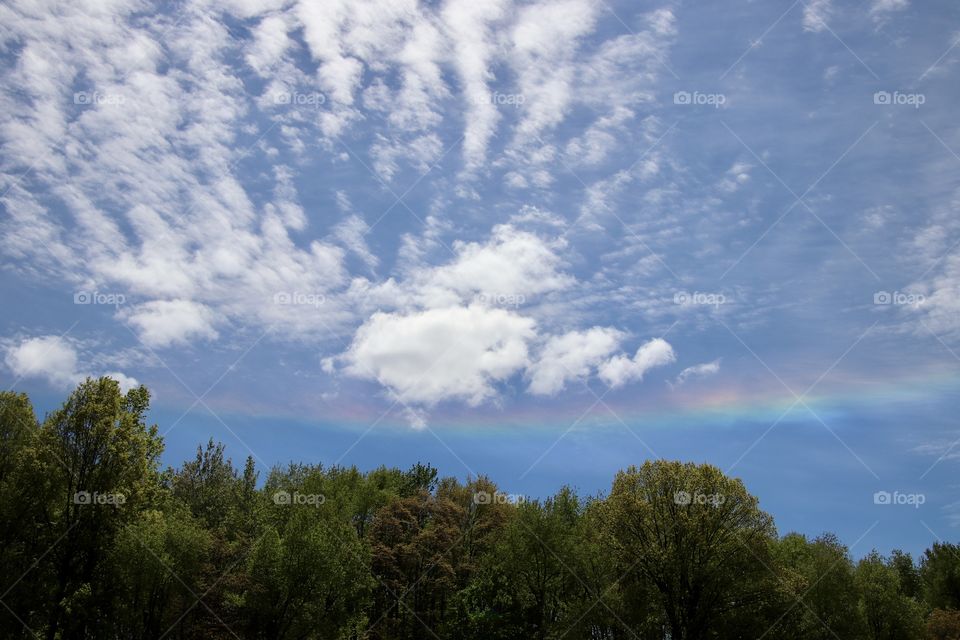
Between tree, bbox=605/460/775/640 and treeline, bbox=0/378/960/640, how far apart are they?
13 cm

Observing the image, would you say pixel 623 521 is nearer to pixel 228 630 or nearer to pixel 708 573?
pixel 708 573

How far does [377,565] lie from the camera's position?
6262 centimetres

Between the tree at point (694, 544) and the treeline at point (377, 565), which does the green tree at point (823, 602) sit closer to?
the treeline at point (377, 565)

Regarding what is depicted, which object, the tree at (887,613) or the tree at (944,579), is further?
the tree at (944,579)

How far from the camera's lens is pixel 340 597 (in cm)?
4884

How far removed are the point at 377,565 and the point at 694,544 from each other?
30226 mm

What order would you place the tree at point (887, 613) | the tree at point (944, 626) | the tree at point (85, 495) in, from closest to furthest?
the tree at point (85, 495), the tree at point (944, 626), the tree at point (887, 613)

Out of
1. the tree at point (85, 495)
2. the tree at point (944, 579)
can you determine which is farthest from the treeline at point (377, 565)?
the tree at point (944, 579)

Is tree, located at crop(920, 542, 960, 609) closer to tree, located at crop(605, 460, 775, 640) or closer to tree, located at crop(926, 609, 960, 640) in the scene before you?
tree, located at crop(926, 609, 960, 640)

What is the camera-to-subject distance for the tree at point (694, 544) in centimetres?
4834

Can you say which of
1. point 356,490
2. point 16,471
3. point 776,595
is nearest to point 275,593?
point 16,471

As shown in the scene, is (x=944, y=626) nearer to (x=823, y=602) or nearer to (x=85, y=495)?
(x=823, y=602)

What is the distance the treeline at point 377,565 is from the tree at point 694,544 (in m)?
0.13

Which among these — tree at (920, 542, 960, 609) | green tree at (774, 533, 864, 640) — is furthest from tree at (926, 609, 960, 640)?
tree at (920, 542, 960, 609)
